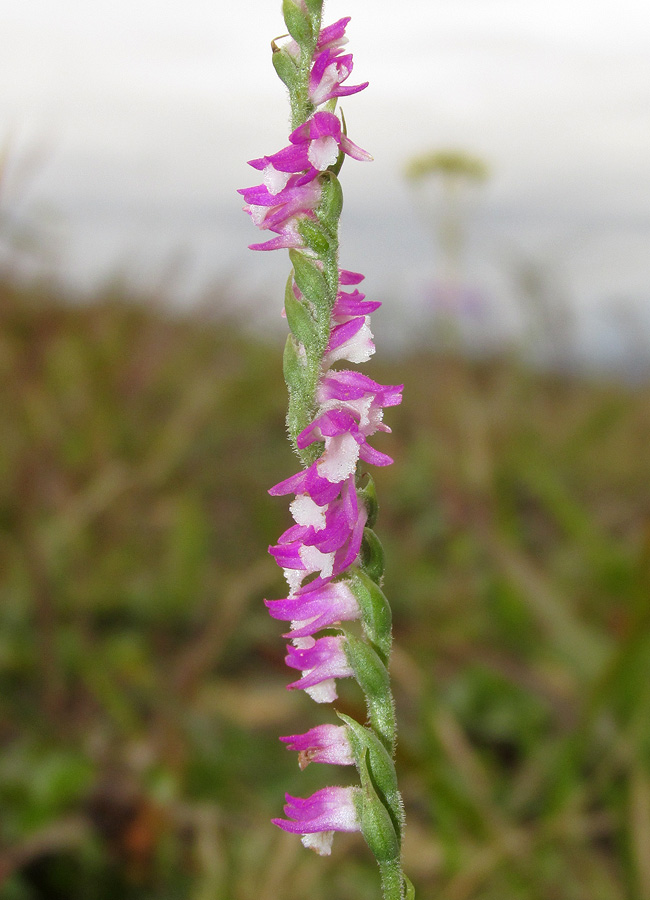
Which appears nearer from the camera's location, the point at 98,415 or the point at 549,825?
the point at 549,825

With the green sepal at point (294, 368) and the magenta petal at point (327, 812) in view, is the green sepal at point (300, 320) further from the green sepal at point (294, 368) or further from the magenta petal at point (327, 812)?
the magenta petal at point (327, 812)

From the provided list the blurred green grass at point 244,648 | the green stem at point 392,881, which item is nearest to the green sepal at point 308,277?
the green stem at point 392,881

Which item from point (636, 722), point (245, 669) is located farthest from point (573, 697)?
point (245, 669)

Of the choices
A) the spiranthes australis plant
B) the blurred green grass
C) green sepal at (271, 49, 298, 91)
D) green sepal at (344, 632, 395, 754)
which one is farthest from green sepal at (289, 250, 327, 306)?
the blurred green grass

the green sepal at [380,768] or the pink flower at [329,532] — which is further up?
the pink flower at [329,532]

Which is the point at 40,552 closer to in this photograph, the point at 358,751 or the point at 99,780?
the point at 99,780

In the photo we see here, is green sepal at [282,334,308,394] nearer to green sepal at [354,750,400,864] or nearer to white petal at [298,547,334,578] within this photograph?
white petal at [298,547,334,578]

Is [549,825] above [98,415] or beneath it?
beneath
